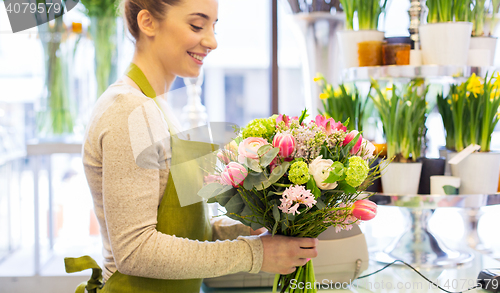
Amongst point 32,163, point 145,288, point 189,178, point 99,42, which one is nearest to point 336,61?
point 99,42

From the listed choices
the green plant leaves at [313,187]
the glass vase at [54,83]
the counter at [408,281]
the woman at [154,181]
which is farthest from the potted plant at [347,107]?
the glass vase at [54,83]

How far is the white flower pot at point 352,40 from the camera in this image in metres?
1.30

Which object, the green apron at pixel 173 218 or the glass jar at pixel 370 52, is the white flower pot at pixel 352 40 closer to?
the glass jar at pixel 370 52

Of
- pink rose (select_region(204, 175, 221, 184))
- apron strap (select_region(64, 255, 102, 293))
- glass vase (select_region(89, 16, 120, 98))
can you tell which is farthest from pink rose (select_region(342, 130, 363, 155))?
glass vase (select_region(89, 16, 120, 98))

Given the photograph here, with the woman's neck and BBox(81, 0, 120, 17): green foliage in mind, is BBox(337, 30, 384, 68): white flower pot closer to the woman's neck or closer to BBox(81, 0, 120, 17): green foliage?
the woman's neck

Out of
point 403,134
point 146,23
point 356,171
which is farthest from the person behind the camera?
point 403,134

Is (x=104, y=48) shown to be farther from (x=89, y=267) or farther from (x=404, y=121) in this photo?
(x=404, y=121)

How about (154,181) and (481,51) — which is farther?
(481,51)

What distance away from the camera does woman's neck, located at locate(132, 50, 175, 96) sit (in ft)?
2.93

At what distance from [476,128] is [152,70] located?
94 cm

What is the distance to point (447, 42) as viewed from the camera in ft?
3.95

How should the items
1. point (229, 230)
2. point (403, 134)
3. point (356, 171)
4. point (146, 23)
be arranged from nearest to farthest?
point (356, 171)
point (146, 23)
point (229, 230)
point (403, 134)

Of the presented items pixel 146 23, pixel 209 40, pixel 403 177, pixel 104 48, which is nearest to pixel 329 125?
pixel 209 40

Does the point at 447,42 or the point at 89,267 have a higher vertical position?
the point at 447,42
